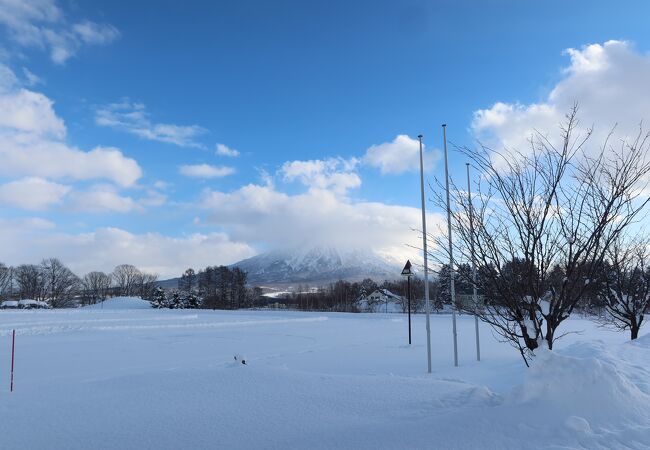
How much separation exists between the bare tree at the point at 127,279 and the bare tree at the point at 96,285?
238cm

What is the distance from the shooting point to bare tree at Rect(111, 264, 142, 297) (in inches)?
4808

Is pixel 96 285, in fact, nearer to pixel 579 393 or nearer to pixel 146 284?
pixel 146 284

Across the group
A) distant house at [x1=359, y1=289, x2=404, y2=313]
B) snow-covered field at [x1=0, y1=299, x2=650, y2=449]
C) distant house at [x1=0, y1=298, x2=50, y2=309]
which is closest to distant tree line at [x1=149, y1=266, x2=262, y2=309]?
distant house at [x1=0, y1=298, x2=50, y2=309]

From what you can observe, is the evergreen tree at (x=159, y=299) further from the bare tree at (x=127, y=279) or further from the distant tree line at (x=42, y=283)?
the bare tree at (x=127, y=279)

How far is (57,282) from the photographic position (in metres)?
91.2

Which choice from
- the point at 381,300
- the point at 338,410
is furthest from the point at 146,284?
the point at 338,410

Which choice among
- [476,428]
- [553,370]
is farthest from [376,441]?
[553,370]

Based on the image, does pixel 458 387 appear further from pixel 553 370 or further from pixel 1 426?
pixel 1 426

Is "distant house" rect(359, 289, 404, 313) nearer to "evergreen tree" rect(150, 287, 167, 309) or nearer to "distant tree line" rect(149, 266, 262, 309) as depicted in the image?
"distant tree line" rect(149, 266, 262, 309)

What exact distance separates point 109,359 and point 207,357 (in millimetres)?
2899

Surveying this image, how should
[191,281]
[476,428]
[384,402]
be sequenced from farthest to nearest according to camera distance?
[191,281]
[384,402]
[476,428]

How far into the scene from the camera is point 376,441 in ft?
14.4

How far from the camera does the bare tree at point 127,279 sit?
122 meters

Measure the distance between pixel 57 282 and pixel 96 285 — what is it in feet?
87.6
